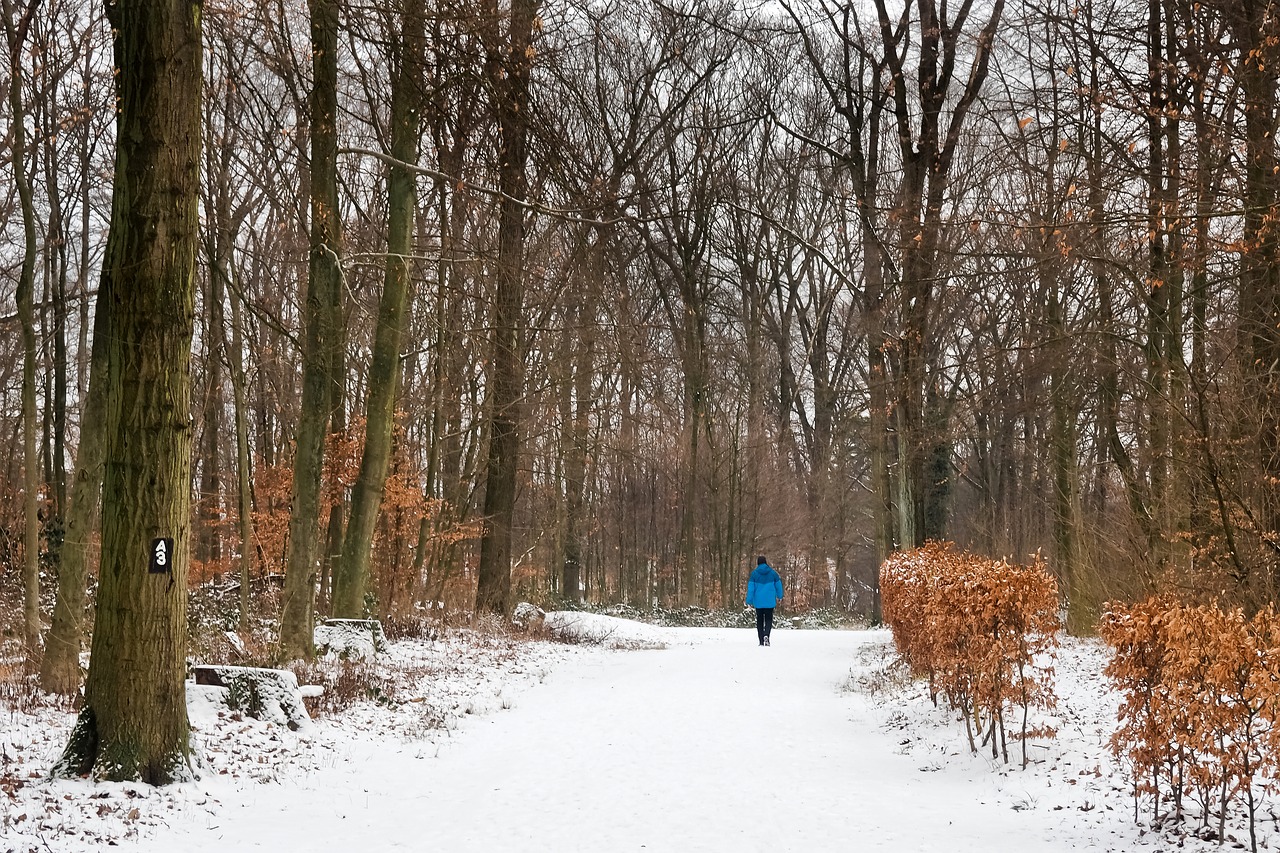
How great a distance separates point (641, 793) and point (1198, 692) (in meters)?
3.74

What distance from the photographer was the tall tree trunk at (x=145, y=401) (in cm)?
664

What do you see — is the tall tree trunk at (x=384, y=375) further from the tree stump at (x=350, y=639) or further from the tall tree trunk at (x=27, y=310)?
the tall tree trunk at (x=27, y=310)

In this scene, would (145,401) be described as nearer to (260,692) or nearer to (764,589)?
(260,692)

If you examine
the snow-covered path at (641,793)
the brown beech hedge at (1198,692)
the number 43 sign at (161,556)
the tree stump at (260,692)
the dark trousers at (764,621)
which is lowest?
the snow-covered path at (641,793)

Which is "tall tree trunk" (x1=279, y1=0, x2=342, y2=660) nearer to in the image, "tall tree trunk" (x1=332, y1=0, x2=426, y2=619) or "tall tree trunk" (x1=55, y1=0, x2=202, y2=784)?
"tall tree trunk" (x1=332, y1=0, x2=426, y2=619)

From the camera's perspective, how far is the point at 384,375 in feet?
46.7

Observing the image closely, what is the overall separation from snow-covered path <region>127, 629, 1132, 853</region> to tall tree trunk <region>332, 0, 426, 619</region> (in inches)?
142

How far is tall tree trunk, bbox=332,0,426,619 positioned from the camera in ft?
46.2

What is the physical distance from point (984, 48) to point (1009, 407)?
6591 mm

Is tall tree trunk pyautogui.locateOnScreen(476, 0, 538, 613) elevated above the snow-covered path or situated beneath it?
elevated above

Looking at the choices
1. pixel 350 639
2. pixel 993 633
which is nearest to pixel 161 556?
pixel 993 633

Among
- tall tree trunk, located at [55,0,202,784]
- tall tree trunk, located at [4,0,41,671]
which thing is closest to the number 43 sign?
tall tree trunk, located at [55,0,202,784]

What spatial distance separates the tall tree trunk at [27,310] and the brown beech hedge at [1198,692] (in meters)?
9.48

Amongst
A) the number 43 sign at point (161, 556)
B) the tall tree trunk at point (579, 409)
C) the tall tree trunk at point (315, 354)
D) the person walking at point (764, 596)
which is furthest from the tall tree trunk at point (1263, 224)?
the person walking at point (764, 596)
